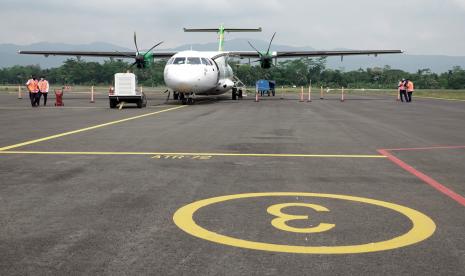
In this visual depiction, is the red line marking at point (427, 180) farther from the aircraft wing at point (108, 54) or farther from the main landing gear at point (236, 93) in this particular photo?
the aircraft wing at point (108, 54)

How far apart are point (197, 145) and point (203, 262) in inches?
285

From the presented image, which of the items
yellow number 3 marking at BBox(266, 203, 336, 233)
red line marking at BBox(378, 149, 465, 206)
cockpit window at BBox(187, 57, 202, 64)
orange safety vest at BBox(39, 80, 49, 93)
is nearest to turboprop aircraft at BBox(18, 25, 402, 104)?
cockpit window at BBox(187, 57, 202, 64)

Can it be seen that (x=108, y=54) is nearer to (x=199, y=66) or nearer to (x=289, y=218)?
(x=199, y=66)

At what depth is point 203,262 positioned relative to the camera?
12.2ft

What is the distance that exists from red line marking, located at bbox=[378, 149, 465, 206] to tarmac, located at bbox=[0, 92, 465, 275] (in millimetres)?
28

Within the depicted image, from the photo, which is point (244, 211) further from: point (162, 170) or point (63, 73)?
point (63, 73)

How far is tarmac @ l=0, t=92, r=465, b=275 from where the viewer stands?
3742mm

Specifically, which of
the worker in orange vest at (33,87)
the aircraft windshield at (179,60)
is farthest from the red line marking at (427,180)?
the worker in orange vest at (33,87)

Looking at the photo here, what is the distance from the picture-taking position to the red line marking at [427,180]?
6.00 metres

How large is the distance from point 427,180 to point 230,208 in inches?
131

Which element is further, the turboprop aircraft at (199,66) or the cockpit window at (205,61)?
the cockpit window at (205,61)

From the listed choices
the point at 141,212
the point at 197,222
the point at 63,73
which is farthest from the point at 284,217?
the point at 63,73

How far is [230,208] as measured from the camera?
5.36 metres

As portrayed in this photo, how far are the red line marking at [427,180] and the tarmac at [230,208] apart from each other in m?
0.03
